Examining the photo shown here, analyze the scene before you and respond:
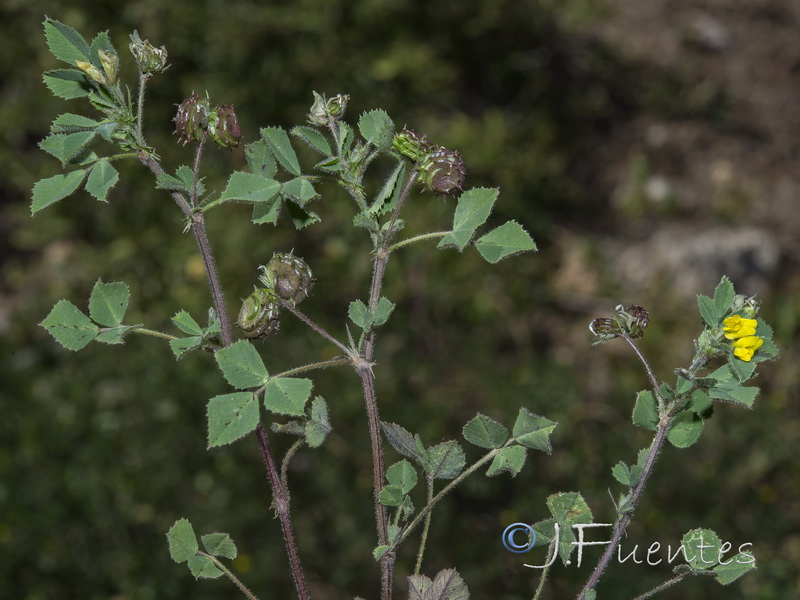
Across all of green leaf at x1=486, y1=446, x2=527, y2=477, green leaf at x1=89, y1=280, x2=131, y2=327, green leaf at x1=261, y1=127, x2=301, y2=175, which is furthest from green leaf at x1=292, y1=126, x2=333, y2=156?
green leaf at x1=486, y1=446, x2=527, y2=477

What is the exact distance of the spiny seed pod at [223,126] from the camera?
3.71 ft

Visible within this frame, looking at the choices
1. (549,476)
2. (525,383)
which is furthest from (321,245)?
(549,476)

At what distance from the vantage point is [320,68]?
4355 millimetres

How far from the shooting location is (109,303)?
1.39 m

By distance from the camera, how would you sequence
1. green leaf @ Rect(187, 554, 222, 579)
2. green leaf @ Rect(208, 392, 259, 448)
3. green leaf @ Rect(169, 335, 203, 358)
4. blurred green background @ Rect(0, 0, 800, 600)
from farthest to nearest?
blurred green background @ Rect(0, 0, 800, 600), green leaf @ Rect(187, 554, 222, 579), green leaf @ Rect(169, 335, 203, 358), green leaf @ Rect(208, 392, 259, 448)

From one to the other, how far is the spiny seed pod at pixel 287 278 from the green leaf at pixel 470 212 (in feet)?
0.65

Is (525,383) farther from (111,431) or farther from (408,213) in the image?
Answer: (111,431)

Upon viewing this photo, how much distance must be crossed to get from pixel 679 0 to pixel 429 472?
15.3 ft

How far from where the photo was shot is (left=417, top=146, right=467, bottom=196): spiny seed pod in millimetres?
1110

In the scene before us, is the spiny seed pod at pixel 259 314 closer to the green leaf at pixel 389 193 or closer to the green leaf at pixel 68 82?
the green leaf at pixel 389 193

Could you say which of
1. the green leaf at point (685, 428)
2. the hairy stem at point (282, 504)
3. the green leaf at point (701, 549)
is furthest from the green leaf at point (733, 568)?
the hairy stem at point (282, 504)

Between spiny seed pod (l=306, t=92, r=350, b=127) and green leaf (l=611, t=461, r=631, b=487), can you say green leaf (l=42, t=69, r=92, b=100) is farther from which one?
green leaf (l=611, t=461, r=631, b=487)

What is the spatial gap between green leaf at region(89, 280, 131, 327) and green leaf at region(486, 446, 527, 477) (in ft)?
1.91

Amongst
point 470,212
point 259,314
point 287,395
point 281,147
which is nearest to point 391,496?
point 287,395
